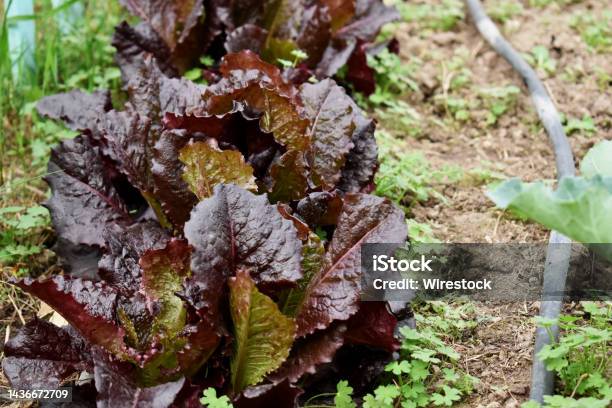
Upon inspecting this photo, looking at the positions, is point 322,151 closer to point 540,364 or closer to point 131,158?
point 131,158

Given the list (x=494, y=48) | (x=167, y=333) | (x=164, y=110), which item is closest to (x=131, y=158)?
(x=164, y=110)

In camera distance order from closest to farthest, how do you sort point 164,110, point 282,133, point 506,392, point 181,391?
point 181,391, point 506,392, point 282,133, point 164,110

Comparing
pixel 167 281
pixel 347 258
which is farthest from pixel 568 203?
pixel 167 281

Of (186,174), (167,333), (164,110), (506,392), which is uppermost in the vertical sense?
(164,110)

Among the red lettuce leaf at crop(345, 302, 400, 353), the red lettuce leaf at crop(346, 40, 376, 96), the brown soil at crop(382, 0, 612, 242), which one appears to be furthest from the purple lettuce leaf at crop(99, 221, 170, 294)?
the red lettuce leaf at crop(346, 40, 376, 96)

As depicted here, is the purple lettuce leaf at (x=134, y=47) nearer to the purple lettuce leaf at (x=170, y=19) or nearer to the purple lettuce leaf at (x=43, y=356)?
the purple lettuce leaf at (x=170, y=19)

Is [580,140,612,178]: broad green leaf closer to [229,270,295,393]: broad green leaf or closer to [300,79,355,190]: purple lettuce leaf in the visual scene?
[300,79,355,190]: purple lettuce leaf

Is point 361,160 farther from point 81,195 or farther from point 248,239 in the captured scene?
point 81,195

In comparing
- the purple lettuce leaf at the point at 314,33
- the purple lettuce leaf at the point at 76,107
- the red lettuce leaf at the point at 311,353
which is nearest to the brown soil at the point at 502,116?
the purple lettuce leaf at the point at 314,33

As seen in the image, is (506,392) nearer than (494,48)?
Yes
